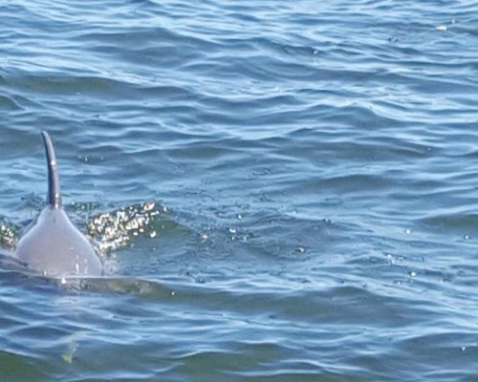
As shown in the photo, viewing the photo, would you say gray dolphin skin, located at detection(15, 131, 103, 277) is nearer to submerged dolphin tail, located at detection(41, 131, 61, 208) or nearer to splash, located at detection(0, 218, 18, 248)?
submerged dolphin tail, located at detection(41, 131, 61, 208)

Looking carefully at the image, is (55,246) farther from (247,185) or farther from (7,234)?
(247,185)

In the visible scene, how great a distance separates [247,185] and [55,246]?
7.08 ft

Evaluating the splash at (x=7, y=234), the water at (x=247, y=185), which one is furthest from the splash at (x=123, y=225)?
the splash at (x=7, y=234)

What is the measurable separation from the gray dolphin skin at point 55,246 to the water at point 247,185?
0.10 m

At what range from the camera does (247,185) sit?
33.2ft

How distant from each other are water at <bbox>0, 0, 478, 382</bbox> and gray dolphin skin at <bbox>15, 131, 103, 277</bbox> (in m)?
0.10

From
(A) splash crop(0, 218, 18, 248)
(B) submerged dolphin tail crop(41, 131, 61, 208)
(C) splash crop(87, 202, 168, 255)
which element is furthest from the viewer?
(C) splash crop(87, 202, 168, 255)

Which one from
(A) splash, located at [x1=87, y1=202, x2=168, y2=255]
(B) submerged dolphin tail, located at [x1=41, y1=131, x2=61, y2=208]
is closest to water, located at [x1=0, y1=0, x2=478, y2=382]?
(A) splash, located at [x1=87, y1=202, x2=168, y2=255]

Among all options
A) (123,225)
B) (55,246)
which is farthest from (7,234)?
(55,246)

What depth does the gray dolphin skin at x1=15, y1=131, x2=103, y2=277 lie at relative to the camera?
8100mm

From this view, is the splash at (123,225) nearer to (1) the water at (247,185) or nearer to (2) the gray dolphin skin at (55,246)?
(1) the water at (247,185)

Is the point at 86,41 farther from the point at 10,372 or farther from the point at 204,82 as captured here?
the point at 10,372

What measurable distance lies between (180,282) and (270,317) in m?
0.58

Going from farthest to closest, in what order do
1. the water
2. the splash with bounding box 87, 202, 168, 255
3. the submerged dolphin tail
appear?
the splash with bounding box 87, 202, 168, 255 → the submerged dolphin tail → the water
